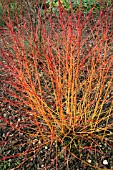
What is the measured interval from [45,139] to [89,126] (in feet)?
1.38

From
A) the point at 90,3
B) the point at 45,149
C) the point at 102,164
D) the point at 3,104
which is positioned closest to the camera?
the point at 102,164

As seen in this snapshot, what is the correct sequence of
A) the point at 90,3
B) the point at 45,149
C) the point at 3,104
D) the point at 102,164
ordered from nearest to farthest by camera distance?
the point at 102,164 → the point at 45,149 → the point at 3,104 → the point at 90,3

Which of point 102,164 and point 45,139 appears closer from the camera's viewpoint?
point 102,164

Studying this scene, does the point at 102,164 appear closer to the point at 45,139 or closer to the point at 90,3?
the point at 45,139

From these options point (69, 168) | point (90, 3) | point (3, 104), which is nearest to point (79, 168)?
point (69, 168)

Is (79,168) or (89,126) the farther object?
(89,126)

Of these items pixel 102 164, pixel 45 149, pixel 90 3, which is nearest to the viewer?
pixel 102 164

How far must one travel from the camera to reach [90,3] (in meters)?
4.77

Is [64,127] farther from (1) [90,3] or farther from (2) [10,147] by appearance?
(1) [90,3]

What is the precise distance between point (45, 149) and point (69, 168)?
28 centimetres

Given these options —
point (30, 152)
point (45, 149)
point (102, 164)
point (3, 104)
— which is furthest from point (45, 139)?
point (3, 104)

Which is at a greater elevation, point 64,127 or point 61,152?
point 64,127

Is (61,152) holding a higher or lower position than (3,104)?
lower

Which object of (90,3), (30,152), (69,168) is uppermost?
(90,3)
